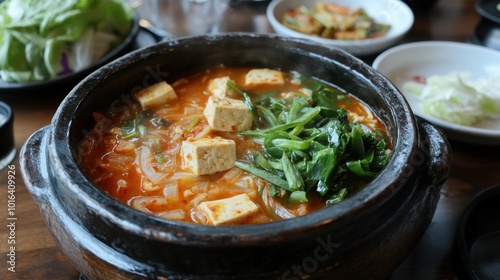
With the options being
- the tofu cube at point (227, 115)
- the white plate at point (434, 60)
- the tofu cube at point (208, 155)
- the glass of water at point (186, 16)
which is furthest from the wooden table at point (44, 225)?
the glass of water at point (186, 16)

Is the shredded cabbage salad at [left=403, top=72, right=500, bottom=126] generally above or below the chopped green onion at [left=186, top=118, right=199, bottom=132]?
below

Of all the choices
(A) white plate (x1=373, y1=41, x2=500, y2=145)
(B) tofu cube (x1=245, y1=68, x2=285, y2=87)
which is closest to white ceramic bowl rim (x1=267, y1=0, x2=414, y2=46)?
(A) white plate (x1=373, y1=41, x2=500, y2=145)

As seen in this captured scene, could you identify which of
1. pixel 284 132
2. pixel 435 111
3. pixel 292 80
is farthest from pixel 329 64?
pixel 435 111

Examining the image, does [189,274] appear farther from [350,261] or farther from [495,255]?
[495,255]

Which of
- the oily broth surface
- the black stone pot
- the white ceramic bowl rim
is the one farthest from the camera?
the white ceramic bowl rim

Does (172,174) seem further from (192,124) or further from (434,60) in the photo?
(434,60)

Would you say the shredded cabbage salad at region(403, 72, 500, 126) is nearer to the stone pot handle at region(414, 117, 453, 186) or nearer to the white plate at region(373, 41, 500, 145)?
the white plate at region(373, 41, 500, 145)
